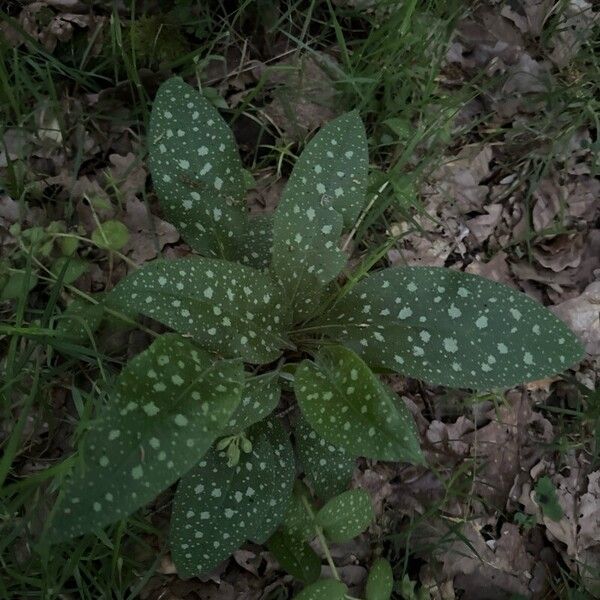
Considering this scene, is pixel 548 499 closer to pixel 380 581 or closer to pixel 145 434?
pixel 380 581

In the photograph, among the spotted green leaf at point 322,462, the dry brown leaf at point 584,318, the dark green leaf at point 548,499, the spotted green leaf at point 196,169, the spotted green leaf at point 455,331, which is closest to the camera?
the spotted green leaf at point 455,331

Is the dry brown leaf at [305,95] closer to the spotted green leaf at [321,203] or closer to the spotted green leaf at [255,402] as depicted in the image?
the spotted green leaf at [321,203]

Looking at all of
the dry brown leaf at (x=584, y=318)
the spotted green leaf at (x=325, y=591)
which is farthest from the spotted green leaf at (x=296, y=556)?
the dry brown leaf at (x=584, y=318)

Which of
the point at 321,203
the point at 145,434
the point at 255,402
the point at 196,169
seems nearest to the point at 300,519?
the point at 255,402

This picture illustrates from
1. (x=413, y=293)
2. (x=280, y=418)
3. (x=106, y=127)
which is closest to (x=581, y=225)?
(x=413, y=293)

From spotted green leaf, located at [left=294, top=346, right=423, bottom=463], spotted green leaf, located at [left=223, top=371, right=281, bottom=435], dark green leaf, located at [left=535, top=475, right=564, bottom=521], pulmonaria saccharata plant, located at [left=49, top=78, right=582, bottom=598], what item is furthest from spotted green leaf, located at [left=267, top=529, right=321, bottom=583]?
dark green leaf, located at [left=535, top=475, right=564, bottom=521]

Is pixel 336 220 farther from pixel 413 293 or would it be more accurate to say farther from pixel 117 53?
pixel 117 53

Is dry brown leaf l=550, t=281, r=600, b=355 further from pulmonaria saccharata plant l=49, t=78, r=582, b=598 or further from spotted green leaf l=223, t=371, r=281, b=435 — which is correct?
spotted green leaf l=223, t=371, r=281, b=435
